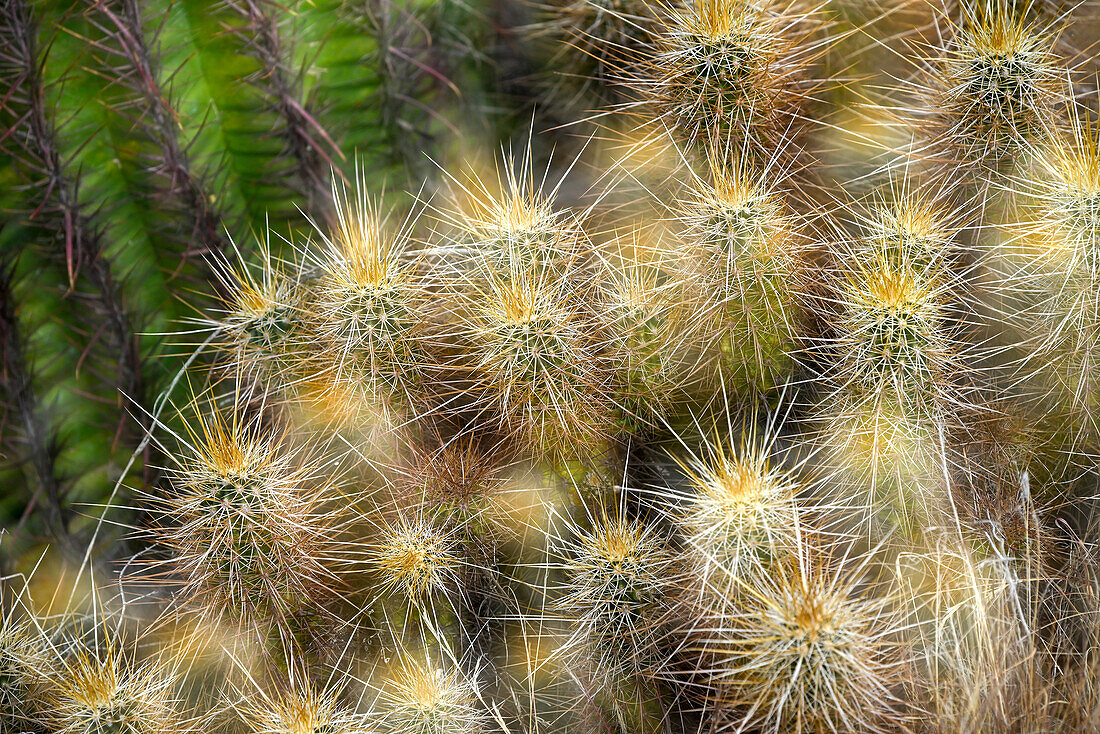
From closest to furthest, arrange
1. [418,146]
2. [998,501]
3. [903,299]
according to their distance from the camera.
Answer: [903,299]
[998,501]
[418,146]

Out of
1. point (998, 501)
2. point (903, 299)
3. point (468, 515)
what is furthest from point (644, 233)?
point (998, 501)

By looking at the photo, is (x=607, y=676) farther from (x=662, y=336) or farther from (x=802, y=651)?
(x=662, y=336)

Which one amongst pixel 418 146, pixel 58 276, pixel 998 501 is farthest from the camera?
pixel 418 146

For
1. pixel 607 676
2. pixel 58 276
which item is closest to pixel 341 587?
pixel 607 676

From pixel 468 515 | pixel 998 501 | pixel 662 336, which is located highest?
pixel 662 336

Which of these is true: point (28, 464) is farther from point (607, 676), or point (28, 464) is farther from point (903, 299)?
point (903, 299)

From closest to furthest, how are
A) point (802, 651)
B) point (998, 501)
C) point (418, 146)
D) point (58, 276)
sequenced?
1. point (802, 651)
2. point (998, 501)
3. point (58, 276)
4. point (418, 146)

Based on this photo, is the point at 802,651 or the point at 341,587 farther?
the point at 341,587

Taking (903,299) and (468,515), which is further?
(468,515)

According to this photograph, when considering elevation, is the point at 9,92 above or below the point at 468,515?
above
